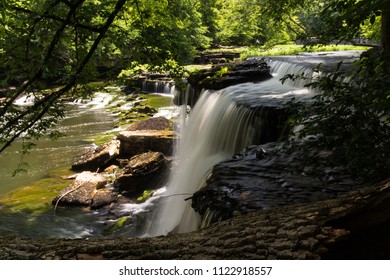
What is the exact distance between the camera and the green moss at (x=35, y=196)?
10094 millimetres

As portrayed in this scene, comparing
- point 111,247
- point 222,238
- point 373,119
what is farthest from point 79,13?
point 373,119

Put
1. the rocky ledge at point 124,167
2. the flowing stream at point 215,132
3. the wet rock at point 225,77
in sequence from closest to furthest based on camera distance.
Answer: the flowing stream at point 215,132, the rocky ledge at point 124,167, the wet rock at point 225,77

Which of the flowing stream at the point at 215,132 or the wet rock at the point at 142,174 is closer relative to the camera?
the flowing stream at the point at 215,132

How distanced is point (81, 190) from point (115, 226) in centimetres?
230

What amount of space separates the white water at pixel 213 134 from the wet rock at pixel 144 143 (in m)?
1.09

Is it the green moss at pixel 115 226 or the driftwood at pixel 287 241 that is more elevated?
the driftwood at pixel 287 241

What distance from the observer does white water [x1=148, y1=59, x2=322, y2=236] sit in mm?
8125

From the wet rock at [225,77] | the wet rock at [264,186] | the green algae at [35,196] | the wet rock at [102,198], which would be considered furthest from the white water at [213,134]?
the green algae at [35,196]

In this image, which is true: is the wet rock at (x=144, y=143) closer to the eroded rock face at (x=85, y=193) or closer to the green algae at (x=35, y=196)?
the eroded rock face at (x=85, y=193)

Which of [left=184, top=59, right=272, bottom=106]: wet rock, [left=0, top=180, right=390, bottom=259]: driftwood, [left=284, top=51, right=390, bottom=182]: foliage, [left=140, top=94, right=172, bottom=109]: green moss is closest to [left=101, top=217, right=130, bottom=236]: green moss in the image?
[left=184, top=59, right=272, bottom=106]: wet rock

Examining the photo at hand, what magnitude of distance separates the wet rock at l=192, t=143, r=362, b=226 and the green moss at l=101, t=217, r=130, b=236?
4364 millimetres

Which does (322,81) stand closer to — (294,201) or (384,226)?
(294,201)

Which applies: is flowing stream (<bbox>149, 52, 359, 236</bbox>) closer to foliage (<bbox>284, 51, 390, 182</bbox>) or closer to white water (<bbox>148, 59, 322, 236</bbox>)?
white water (<bbox>148, 59, 322, 236</bbox>)

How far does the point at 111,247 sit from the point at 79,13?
2.89 m
